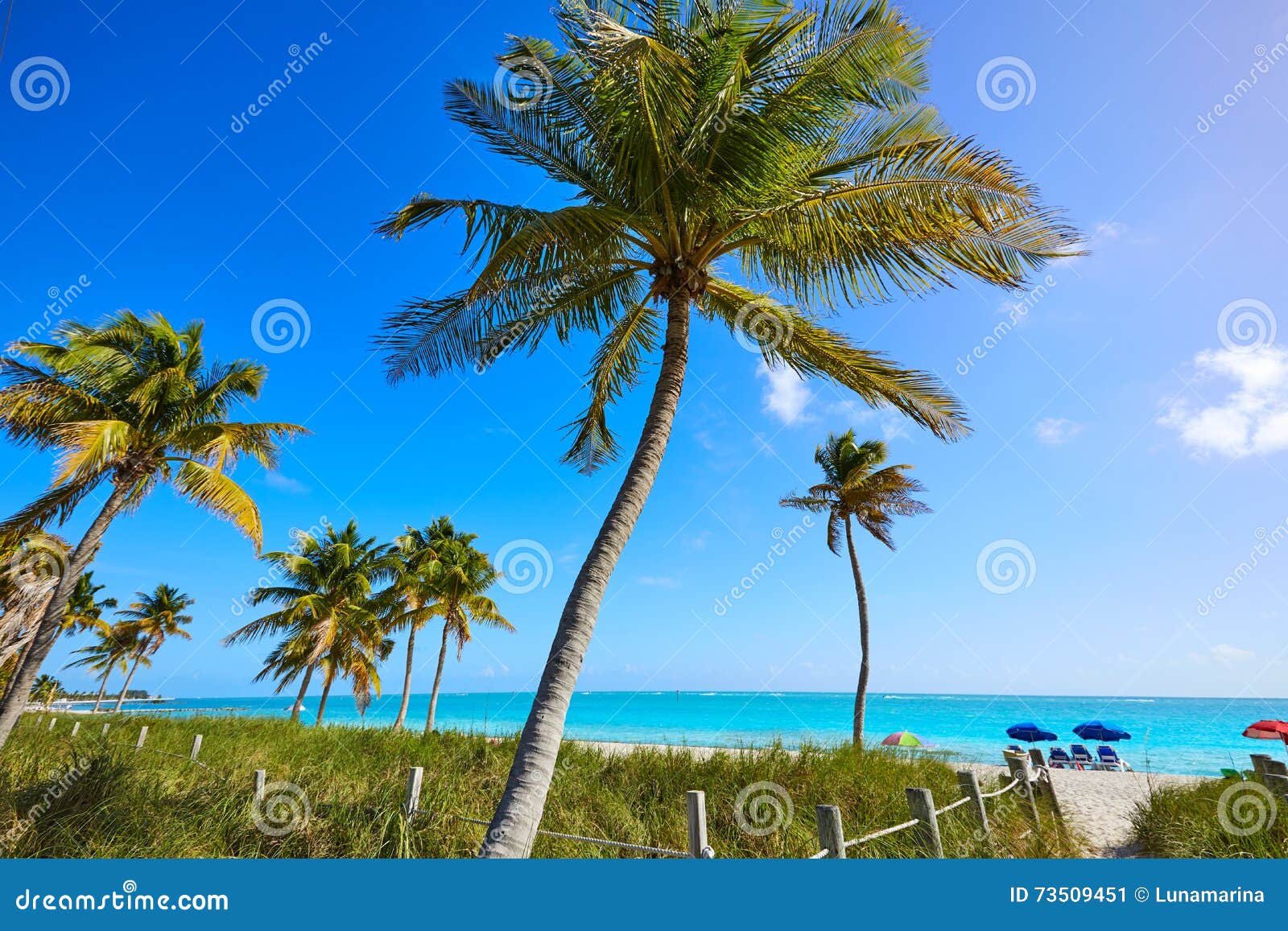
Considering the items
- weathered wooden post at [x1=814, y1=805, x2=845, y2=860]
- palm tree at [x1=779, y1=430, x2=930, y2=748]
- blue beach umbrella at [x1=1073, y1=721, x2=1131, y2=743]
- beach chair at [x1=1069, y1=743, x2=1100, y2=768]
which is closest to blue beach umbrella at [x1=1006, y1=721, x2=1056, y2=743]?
blue beach umbrella at [x1=1073, y1=721, x2=1131, y2=743]

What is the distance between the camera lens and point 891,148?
5793mm

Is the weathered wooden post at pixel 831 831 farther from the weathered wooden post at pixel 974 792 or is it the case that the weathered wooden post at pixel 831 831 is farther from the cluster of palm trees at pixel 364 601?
the cluster of palm trees at pixel 364 601

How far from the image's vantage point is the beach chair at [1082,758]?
23297 mm

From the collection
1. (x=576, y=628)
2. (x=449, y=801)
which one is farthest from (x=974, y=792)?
(x=449, y=801)

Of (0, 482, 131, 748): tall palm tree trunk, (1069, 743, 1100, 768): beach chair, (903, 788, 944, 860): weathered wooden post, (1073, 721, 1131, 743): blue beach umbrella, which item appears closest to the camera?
(903, 788, 944, 860): weathered wooden post

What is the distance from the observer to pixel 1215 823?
710 centimetres

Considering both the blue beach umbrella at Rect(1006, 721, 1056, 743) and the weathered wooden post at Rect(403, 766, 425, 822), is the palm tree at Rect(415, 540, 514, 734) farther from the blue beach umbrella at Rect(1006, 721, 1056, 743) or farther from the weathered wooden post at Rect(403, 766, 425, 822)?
the blue beach umbrella at Rect(1006, 721, 1056, 743)

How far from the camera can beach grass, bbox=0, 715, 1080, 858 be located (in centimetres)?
640

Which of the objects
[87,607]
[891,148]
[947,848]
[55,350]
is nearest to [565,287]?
[891,148]

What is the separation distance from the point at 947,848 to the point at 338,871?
615 centimetres

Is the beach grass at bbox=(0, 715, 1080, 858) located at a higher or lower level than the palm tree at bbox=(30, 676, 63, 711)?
lower

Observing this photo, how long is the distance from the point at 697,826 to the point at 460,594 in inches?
838

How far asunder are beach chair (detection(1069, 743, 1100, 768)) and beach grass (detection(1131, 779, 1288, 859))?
18294 millimetres

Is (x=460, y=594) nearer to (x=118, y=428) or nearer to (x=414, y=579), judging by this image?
(x=414, y=579)
